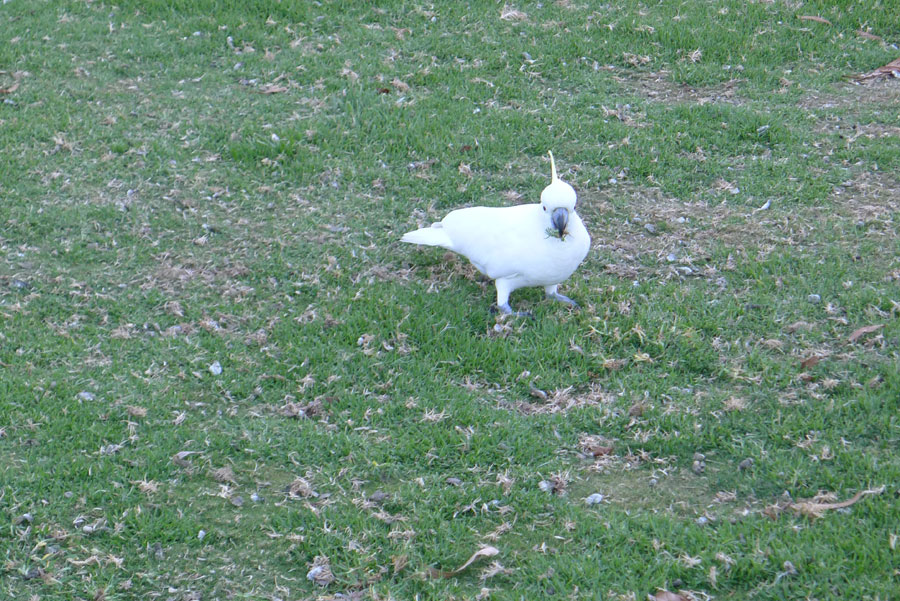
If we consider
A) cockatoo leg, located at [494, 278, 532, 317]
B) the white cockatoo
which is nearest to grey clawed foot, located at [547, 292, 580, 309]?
the white cockatoo

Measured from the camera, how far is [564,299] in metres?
4.49

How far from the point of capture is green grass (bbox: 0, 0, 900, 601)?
324 cm

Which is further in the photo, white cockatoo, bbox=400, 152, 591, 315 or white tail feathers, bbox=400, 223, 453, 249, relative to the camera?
white tail feathers, bbox=400, 223, 453, 249

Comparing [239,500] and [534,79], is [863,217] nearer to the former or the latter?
[534,79]

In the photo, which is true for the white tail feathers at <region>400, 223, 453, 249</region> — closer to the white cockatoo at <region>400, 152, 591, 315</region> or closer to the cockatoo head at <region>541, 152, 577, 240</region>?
the white cockatoo at <region>400, 152, 591, 315</region>

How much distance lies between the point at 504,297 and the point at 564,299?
1.01ft

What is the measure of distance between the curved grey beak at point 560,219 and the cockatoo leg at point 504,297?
1.36 feet

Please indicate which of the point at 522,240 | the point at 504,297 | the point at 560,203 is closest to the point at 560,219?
the point at 560,203

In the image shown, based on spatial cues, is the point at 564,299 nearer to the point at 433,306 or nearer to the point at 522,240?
the point at 522,240

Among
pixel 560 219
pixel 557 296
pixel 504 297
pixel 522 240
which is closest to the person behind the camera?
pixel 560 219

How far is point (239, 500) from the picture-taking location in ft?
11.4

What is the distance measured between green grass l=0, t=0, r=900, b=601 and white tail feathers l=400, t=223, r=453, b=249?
0.26 metres

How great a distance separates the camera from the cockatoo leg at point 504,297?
4363 millimetres

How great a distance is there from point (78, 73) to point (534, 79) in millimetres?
3254
